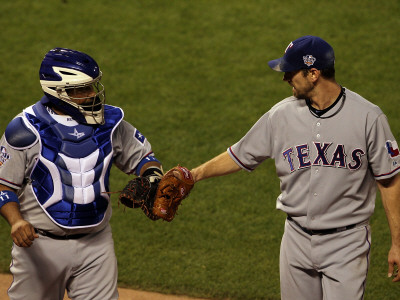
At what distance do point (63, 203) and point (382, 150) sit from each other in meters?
1.86

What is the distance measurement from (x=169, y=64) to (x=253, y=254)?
4.01 m

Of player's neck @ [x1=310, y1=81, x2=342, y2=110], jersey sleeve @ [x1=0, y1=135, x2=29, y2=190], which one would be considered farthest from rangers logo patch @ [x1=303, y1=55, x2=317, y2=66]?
jersey sleeve @ [x1=0, y1=135, x2=29, y2=190]

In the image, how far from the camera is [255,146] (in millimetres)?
4516

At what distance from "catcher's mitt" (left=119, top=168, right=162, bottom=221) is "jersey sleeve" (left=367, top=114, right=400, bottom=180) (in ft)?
4.27

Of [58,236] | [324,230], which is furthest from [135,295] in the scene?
[324,230]

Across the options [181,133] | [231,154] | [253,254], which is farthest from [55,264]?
[181,133]

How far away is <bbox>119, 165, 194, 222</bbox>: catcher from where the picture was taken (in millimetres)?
4379

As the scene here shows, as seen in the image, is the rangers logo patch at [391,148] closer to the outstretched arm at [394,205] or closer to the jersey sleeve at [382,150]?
the jersey sleeve at [382,150]

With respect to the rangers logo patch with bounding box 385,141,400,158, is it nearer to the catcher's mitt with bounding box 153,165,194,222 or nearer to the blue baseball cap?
the blue baseball cap

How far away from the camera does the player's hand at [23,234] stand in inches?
161

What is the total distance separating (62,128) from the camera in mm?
4371

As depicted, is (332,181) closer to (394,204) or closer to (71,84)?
(394,204)

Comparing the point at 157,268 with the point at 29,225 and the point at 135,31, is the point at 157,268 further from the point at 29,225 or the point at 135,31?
the point at 135,31

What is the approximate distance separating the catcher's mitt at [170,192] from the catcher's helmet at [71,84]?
1.76ft
